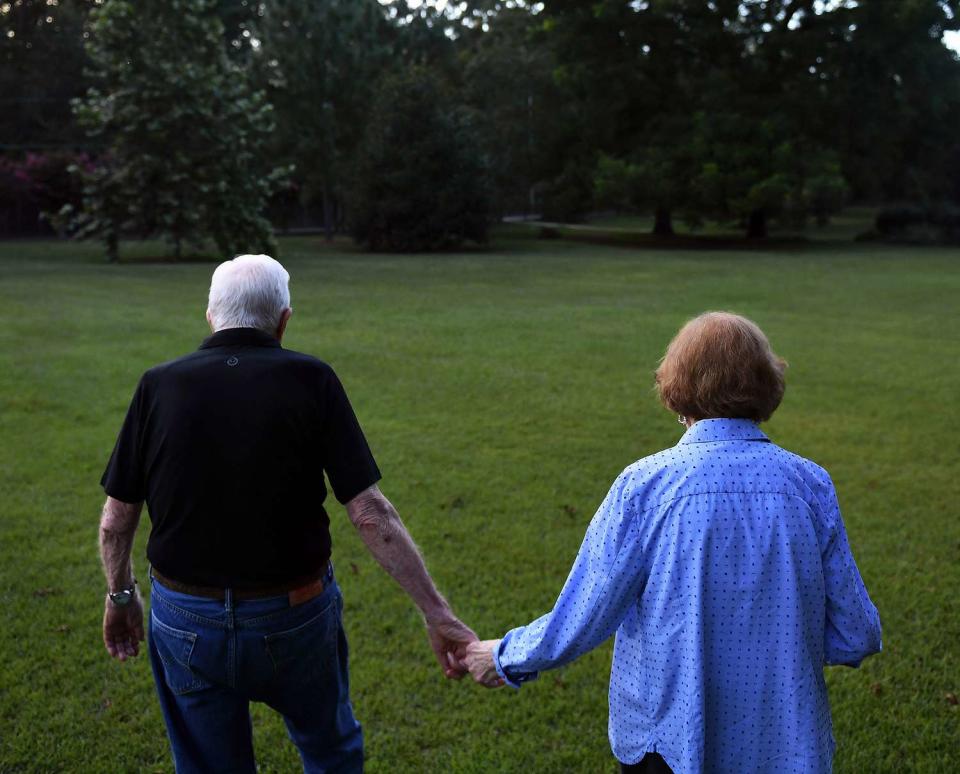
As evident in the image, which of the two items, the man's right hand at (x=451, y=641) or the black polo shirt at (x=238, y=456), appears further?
the man's right hand at (x=451, y=641)

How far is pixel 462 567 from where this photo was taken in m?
5.69

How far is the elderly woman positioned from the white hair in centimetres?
101

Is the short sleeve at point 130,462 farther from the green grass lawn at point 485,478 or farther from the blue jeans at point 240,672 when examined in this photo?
the green grass lawn at point 485,478

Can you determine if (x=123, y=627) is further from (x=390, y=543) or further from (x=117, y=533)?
(x=390, y=543)

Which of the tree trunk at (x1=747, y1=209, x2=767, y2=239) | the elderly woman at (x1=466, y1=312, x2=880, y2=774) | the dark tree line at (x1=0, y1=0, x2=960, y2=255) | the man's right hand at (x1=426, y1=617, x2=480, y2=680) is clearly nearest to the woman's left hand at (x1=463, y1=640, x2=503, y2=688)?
the man's right hand at (x1=426, y1=617, x2=480, y2=680)

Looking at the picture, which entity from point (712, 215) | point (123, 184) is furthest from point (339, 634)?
point (712, 215)

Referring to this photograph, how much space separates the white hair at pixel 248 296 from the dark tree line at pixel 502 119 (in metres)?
27.4

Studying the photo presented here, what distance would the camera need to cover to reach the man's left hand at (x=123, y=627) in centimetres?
296

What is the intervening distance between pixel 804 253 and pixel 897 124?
10.2 metres

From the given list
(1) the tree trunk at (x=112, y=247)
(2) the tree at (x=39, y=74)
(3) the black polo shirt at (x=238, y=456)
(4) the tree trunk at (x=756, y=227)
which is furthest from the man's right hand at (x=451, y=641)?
(2) the tree at (x=39, y=74)

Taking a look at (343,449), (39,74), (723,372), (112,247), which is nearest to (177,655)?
(343,449)

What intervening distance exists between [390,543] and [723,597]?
2.95ft

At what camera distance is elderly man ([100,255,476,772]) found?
8.22 ft

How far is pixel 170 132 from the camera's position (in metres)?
29.0
